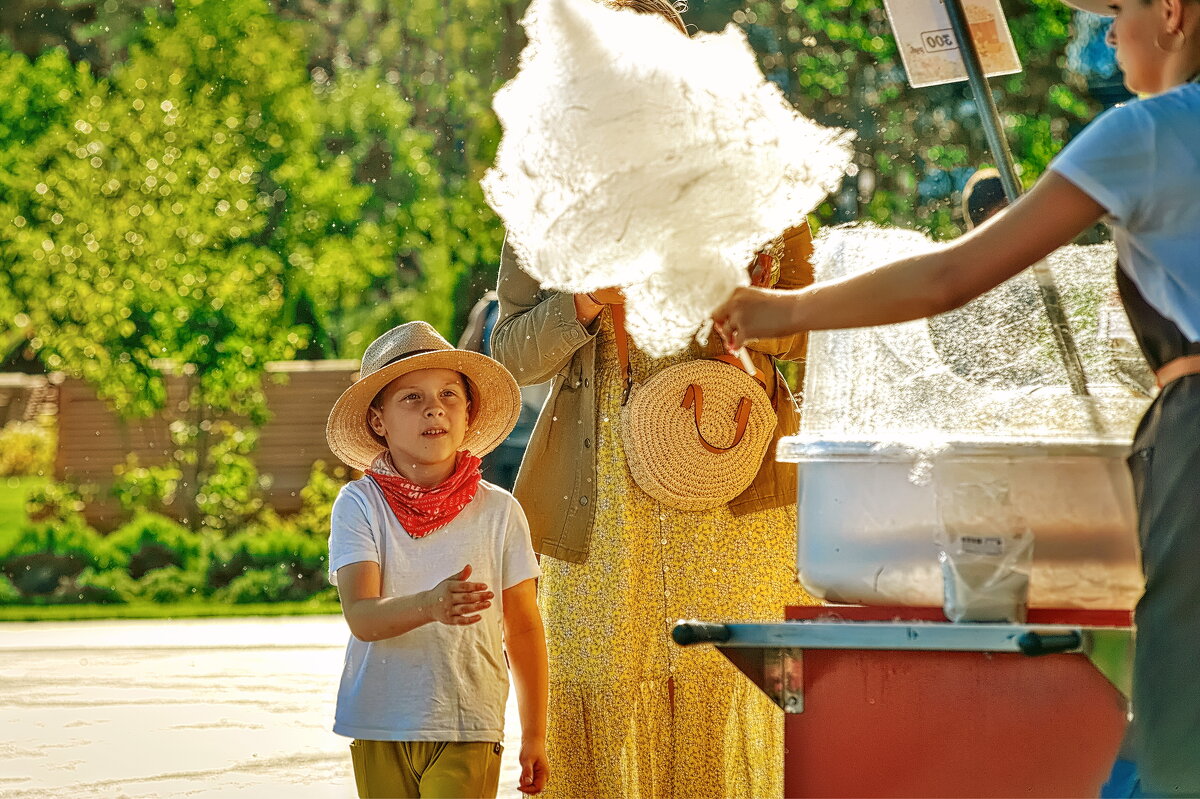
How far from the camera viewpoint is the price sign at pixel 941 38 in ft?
8.34

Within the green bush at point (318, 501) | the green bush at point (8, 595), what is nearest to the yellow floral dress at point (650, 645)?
the green bush at point (8, 595)

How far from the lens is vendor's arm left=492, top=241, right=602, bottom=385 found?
3.00 m

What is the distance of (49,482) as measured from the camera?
13.2m

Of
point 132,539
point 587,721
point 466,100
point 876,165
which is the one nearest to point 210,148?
point 466,100

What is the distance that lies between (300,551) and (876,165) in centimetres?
558

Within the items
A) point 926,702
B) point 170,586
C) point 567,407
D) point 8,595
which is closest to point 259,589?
point 170,586

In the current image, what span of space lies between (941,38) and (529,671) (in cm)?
142

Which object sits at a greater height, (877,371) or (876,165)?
(876,165)

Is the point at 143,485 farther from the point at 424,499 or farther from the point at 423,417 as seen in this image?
the point at 424,499

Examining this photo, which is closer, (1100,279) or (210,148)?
(1100,279)

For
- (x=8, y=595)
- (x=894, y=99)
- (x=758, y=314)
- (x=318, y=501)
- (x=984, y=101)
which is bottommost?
(x=8, y=595)

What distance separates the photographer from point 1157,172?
176 cm

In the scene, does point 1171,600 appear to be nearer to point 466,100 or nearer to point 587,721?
point 587,721

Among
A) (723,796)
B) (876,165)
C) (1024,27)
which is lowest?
(723,796)
